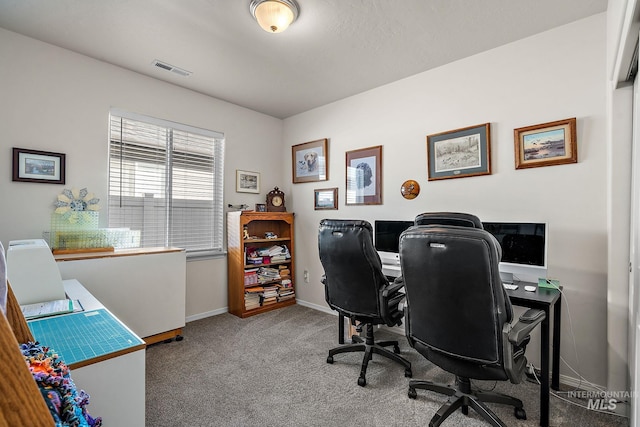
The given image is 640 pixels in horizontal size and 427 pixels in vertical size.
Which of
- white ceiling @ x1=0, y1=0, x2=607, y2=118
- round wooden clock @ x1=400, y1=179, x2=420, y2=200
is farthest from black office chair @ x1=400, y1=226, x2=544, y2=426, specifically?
white ceiling @ x1=0, y1=0, x2=607, y2=118

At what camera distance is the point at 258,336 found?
117 inches

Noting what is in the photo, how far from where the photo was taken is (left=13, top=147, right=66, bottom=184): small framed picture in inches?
94.1

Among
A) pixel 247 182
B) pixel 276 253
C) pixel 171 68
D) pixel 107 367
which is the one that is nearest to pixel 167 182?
pixel 247 182

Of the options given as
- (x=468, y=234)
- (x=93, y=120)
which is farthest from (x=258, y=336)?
(x=93, y=120)

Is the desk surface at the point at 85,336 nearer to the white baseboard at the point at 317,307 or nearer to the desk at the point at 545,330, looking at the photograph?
the desk at the point at 545,330

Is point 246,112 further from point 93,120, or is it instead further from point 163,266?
point 163,266

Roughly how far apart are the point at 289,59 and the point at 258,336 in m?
2.68

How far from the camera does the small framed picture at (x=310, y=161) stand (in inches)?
151

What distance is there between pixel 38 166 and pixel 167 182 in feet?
3.42

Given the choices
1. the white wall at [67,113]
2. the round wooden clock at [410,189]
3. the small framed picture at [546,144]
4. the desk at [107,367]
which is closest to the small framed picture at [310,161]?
the round wooden clock at [410,189]

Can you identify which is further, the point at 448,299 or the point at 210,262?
the point at 210,262

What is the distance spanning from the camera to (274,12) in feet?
6.50

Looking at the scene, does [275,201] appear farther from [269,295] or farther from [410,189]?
[410,189]

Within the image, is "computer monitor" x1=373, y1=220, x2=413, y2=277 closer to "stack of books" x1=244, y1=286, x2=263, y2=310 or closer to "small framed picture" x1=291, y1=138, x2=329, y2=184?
"small framed picture" x1=291, y1=138, x2=329, y2=184
